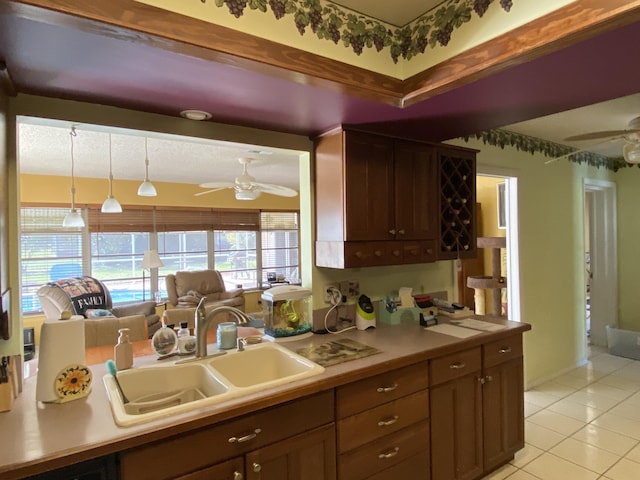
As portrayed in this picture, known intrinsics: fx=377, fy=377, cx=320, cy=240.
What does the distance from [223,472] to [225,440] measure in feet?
0.37

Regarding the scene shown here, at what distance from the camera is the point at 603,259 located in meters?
4.77

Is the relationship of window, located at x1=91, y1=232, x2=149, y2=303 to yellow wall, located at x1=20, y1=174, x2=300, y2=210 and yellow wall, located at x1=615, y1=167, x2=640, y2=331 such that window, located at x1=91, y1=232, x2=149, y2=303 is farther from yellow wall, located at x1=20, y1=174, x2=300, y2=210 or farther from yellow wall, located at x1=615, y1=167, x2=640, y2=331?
yellow wall, located at x1=615, y1=167, x2=640, y2=331

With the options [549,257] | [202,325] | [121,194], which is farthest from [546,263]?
[121,194]

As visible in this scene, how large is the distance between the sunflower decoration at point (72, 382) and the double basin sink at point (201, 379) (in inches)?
3.6

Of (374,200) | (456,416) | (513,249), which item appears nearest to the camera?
(456,416)

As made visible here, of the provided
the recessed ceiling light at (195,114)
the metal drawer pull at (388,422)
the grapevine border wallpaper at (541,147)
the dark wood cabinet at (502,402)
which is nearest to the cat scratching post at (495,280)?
the grapevine border wallpaper at (541,147)

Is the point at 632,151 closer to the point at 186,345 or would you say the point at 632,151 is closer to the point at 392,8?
the point at 392,8

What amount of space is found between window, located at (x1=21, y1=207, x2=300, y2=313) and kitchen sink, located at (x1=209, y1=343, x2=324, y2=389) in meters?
5.18

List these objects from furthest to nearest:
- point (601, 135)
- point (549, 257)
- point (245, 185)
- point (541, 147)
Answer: point (245, 185)
point (549, 257)
point (541, 147)
point (601, 135)

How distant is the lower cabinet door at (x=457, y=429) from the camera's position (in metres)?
2.00

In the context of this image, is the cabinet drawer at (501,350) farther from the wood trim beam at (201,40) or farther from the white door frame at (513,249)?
the wood trim beam at (201,40)

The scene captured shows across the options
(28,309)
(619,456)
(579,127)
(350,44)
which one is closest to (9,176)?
(350,44)

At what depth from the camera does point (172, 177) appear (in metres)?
6.08

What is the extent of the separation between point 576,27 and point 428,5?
699 millimetres
